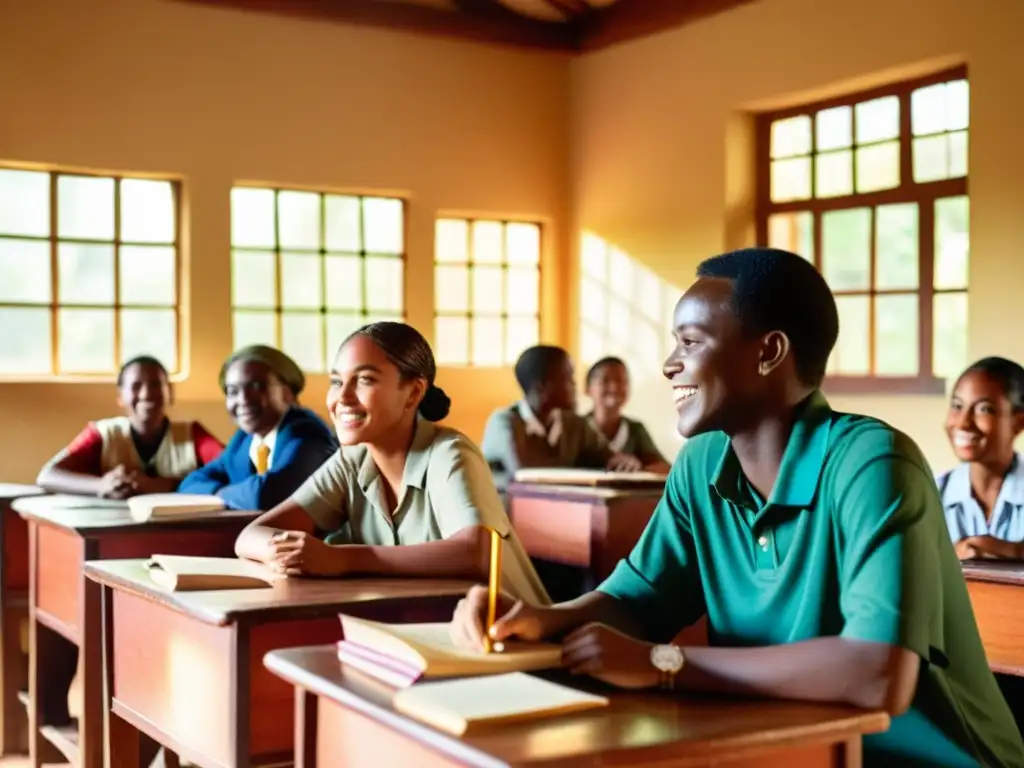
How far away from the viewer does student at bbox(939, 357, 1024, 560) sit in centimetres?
320

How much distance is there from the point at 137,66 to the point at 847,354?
3596 millimetres

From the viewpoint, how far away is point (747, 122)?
6492mm

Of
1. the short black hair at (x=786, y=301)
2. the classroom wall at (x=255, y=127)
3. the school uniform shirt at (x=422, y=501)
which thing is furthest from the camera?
the classroom wall at (x=255, y=127)

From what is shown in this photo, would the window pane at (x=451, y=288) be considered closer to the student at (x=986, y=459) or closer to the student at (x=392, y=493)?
the student at (x=986, y=459)

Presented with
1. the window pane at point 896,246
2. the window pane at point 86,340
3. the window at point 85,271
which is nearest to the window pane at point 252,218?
the window at point 85,271

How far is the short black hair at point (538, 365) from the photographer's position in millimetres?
5492

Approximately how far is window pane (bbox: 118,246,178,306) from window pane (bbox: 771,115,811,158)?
299 cm

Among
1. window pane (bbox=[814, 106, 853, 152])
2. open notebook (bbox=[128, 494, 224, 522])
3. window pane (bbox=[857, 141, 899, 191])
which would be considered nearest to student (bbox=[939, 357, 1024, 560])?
open notebook (bbox=[128, 494, 224, 522])

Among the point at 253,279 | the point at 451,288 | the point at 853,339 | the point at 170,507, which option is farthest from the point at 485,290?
the point at 170,507

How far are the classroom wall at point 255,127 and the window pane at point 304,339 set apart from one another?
0.12m

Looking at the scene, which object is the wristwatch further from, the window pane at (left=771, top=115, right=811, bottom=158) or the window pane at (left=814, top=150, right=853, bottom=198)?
the window pane at (left=771, top=115, right=811, bottom=158)

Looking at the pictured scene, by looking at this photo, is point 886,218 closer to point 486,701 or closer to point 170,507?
point 170,507

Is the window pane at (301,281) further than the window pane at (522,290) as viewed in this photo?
No

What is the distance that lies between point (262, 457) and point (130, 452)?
88cm
